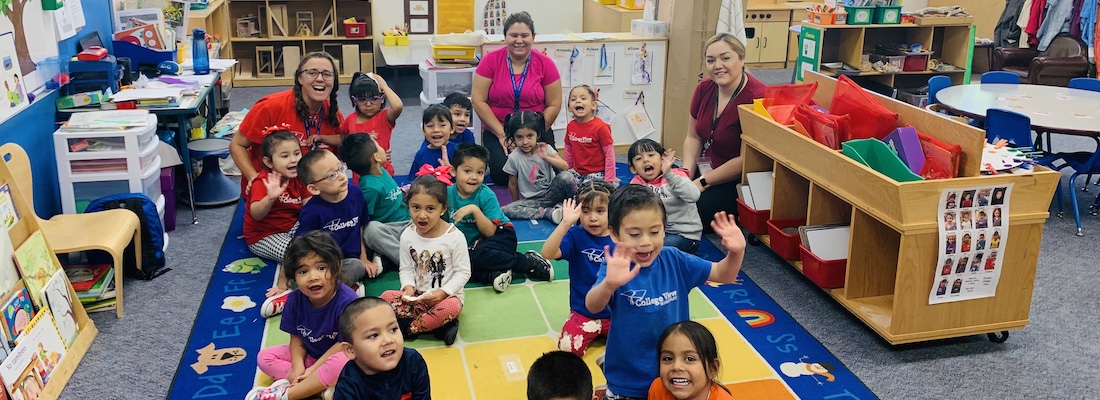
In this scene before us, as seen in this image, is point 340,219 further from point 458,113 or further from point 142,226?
point 458,113

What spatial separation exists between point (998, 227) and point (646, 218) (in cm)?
170

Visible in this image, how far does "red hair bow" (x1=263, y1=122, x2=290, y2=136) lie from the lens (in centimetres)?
445

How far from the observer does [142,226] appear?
13.7 feet

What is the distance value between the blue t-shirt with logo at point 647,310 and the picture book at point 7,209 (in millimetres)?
2251

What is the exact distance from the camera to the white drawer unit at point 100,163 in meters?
4.25

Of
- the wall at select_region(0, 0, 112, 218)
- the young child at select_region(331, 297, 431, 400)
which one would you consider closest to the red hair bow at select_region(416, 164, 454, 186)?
the young child at select_region(331, 297, 431, 400)

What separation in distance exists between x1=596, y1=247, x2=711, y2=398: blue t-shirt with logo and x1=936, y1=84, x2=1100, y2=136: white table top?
10.9ft

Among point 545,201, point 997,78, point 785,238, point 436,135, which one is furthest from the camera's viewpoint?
point 997,78

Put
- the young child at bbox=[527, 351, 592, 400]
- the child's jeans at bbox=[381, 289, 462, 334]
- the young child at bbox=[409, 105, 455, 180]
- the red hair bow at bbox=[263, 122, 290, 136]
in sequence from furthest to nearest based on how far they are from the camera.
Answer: the young child at bbox=[409, 105, 455, 180]
the red hair bow at bbox=[263, 122, 290, 136]
the child's jeans at bbox=[381, 289, 462, 334]
the young child at bbox=[527, 351, 592, 400]

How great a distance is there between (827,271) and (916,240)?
1.91 ft

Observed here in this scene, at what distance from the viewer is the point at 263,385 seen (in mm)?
3223

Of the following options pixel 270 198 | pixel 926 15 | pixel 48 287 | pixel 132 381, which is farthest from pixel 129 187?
pixel 926 15

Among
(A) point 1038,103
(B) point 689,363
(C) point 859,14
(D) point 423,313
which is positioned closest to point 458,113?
(D) point 423,313

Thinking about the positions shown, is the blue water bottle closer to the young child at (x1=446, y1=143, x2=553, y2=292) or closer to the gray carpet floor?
the gray carpet floor
